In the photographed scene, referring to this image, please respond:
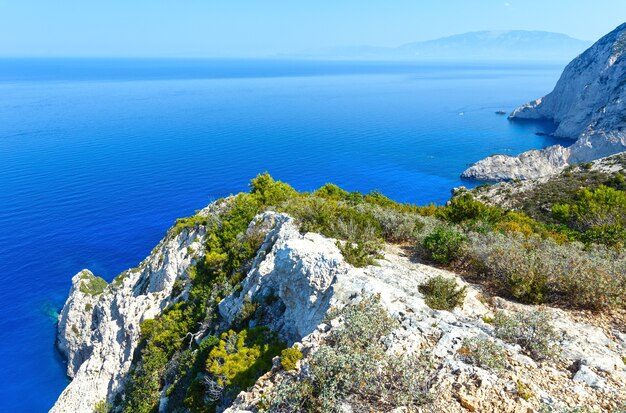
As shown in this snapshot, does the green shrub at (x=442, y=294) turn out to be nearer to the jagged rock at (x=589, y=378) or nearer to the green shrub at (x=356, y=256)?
the green shrub at (x=356, y=256)

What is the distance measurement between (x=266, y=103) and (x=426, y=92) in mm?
91743

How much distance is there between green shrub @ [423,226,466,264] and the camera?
13.2m

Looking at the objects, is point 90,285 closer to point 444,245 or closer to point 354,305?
point 444,245

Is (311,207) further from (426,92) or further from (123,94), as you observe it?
(426,92)

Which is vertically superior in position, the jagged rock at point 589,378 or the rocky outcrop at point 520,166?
the jagged rock at point 589,378

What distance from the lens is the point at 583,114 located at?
377 feet

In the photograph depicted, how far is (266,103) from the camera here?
14962 cm

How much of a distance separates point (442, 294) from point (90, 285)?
128 ft

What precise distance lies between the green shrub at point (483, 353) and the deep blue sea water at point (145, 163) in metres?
38.0

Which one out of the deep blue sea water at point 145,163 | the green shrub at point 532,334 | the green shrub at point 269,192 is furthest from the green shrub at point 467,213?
the deep blue sea water at point 145,163

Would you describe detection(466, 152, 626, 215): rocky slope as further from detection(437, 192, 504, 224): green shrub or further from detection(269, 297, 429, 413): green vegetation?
detection(269, 297, 429, 413): green vegetation

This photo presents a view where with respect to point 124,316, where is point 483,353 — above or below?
above

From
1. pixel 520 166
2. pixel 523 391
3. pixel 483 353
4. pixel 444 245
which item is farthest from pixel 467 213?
pixel 520 166

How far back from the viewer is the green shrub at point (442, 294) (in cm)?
991
